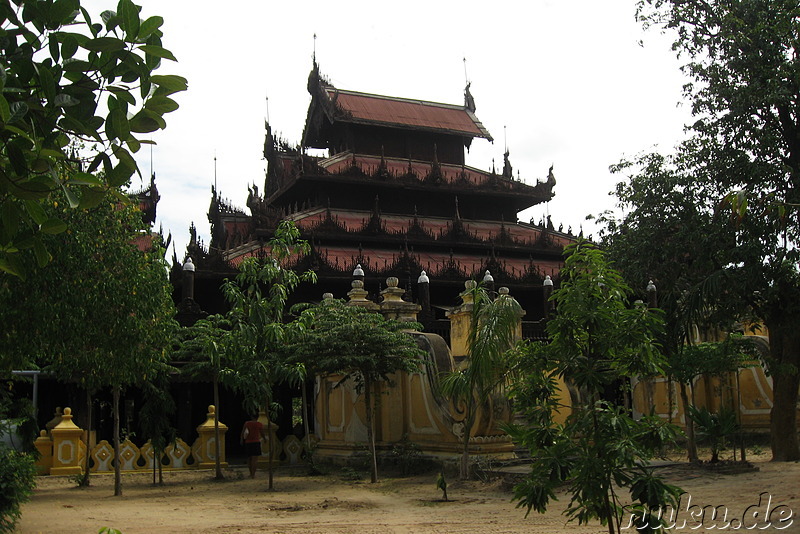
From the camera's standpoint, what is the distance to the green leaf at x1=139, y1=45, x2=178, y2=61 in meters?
3.87

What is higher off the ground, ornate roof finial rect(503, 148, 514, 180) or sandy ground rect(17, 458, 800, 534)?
ornate roof finial rect(503, 148, 514, 180)

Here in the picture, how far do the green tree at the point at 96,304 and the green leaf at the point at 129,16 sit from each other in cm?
652

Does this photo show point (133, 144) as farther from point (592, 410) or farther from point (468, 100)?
point (468, 100)

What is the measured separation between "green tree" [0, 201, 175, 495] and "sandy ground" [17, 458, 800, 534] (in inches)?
61.2

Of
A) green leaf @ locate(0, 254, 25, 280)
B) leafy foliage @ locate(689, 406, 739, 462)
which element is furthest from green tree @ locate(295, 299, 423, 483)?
green leaf @ locate(0, 254, 25, 280)

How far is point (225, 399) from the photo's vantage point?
2341cm

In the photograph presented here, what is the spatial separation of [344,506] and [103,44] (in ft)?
28.2

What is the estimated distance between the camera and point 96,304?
10977mm

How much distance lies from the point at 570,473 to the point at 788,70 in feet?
29.8

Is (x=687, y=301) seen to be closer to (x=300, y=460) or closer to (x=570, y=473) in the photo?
(x=570, y=473)

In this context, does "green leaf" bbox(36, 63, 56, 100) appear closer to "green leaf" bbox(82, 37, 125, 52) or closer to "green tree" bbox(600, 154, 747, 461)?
"green leaf" bbox(82, 37, 125, 52)

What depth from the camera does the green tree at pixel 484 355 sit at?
492 inches

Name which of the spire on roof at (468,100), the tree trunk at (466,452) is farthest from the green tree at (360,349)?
the spire on roof at (468,100)

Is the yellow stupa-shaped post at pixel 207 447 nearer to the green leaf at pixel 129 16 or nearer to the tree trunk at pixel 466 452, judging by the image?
the tree trunk at pixel 466 452
